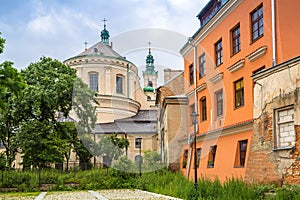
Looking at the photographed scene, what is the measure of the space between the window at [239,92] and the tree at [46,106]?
14.5m

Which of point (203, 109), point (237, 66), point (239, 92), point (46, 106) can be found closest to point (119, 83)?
point (46, 106)

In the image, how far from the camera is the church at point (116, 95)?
4938cm

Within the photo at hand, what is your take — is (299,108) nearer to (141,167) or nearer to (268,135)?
(268,135)

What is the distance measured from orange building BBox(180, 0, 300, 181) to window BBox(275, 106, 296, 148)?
2442mm

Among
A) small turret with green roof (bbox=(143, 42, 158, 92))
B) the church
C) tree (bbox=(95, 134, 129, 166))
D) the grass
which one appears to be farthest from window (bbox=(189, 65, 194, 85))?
small turret with green roof (bbox=(143, 42, 158, 92))

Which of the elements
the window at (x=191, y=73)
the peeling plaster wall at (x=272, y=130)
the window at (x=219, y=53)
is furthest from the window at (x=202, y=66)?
the peeling plaster wall at (x=272, y=130)

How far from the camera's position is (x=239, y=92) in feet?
61.7

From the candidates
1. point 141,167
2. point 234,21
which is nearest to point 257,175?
point 234,21

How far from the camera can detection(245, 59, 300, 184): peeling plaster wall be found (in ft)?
41.5

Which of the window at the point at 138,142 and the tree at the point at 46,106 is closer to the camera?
the tree at the point at 46,106

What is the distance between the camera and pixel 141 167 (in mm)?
29656

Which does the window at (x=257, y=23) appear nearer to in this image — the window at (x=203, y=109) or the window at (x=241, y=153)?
the window at (x=241, y=153)

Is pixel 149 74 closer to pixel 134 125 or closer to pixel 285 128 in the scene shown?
pixel 134 125

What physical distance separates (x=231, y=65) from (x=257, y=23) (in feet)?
8.57
